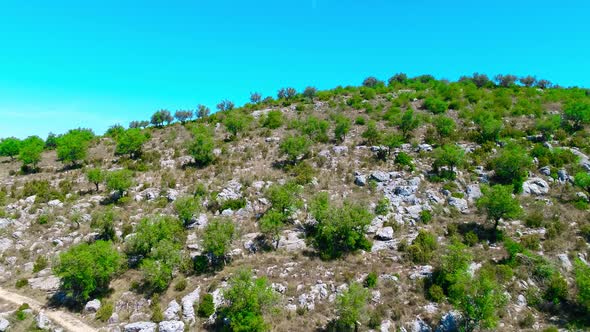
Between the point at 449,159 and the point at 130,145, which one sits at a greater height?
the point at 130,145

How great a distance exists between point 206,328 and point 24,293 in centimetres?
2143

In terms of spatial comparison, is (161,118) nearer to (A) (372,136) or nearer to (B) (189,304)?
(A) (372,136)

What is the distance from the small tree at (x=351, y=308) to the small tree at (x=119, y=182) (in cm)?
3706

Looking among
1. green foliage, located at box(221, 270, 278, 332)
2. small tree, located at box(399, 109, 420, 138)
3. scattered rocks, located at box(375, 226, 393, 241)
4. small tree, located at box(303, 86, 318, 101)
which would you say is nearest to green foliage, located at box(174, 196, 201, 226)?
green foliage, located at box(221, 270, 278, 332)

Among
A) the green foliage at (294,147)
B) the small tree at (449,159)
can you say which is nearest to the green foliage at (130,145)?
the green foliage at (294,147)

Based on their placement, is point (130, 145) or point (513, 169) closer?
point (513, 169)

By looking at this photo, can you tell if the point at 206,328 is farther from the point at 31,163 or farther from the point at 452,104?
the point at 452,104

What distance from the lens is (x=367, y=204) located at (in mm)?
43688

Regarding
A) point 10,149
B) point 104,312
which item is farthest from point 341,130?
point 10,149

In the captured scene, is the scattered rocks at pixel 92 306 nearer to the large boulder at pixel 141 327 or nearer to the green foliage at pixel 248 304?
the large boulder at pixel 141 327

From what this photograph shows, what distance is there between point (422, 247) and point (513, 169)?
20.7 metres

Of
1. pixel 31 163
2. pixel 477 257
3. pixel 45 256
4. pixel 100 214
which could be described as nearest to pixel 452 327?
pixel 477 257

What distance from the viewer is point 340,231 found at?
122 ft

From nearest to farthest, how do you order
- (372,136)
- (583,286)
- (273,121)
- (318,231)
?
(583,286)
(318,231)
(372,136)
(273,121)
